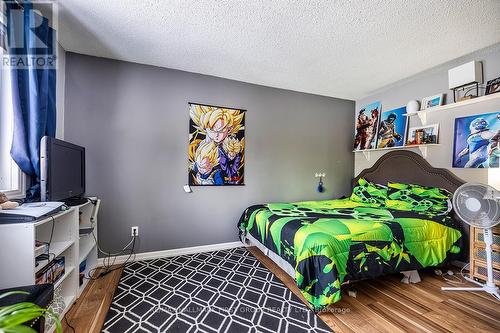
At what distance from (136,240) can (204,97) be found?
2.05 metres

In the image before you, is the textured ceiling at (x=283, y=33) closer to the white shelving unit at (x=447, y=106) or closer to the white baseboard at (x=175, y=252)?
the white shelving unit at (x=447, y=106)

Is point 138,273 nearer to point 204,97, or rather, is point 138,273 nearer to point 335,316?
point 335,316

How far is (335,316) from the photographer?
1.73 m

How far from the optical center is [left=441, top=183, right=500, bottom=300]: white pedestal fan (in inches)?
78.0

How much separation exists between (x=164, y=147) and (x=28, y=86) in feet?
4.40

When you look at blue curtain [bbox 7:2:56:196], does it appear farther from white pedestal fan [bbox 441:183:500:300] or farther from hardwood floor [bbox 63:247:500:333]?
white pedestal fan [bbox 441:183:500:300]

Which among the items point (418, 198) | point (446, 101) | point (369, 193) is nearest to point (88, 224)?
point (369, 193)

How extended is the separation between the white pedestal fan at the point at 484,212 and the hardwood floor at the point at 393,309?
0.12m

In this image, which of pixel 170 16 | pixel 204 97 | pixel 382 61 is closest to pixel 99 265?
pixel 204 97

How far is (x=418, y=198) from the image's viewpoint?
2748mm

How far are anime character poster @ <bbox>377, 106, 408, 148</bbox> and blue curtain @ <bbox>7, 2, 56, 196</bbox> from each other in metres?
4.20

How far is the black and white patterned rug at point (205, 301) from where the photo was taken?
1625 millimetres

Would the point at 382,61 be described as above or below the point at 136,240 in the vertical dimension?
above

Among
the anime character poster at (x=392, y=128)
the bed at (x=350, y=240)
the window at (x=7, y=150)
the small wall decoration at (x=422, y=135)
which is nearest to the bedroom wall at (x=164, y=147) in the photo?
the bed at (x=350, y=240)
